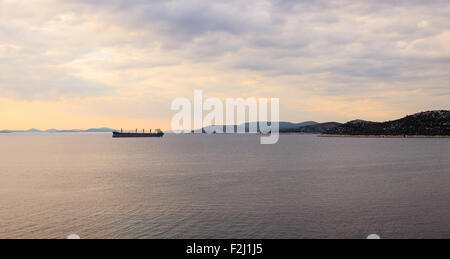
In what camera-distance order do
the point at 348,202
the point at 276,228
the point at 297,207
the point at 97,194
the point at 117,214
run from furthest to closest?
the point at 97,194 < the point at 348,202 < the point at 297,207 < the point at 117,214 < the point at 276,228

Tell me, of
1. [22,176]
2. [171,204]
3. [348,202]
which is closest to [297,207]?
[348,202]

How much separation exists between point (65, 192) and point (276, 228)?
2840 centimetres

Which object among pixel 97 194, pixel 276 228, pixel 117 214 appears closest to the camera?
pixel 276 228

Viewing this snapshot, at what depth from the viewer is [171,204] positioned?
3353 centimetres

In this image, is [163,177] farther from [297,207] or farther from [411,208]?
[411,208]

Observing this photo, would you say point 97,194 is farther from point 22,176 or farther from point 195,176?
point 22,176

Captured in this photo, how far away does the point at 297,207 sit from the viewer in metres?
31.7

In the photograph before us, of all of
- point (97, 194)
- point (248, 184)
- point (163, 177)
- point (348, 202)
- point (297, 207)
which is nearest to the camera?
point (297, 207)
